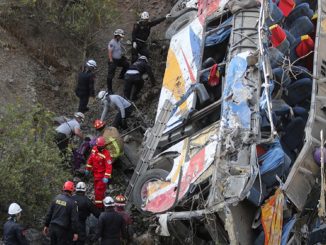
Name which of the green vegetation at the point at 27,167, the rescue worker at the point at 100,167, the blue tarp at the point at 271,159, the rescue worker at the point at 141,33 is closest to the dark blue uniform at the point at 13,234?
the green vegetation at the point at 27,167

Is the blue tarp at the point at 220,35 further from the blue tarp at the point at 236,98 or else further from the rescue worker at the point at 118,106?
the rescue worker at the point at 118,106

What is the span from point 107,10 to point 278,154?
6774 millimetres

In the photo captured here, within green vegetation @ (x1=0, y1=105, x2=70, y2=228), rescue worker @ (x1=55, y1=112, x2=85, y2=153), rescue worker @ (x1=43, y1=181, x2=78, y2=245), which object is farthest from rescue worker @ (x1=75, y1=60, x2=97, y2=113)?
rescue worker @ (x1=43, y1=181, x2=78, y2=245)

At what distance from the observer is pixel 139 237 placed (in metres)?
9.86

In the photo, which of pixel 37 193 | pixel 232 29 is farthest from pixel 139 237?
pixel 232 29

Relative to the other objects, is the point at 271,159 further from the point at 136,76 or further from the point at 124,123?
the point at 136,76

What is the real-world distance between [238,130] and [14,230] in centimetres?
318

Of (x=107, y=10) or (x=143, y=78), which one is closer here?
(x=143, y=78)

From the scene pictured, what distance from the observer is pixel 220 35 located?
11211 millimetres

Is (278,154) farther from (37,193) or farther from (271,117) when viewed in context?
(37,193)

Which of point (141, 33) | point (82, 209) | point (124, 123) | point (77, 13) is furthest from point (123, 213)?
point (77, 13)

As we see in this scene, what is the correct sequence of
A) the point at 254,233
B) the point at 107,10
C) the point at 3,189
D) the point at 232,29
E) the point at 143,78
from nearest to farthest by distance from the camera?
the point at 254,233, the point at 3,189, the point at 232,29, the point at 143,78, the point at 107,10

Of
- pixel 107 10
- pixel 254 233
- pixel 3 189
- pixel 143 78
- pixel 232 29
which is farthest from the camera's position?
pixel 107 10

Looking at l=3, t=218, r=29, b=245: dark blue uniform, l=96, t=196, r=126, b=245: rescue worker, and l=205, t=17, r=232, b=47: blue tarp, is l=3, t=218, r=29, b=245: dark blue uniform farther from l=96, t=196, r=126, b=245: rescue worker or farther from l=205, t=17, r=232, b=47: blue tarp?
l=205, t=17, r=232, b=47: blue tarp
